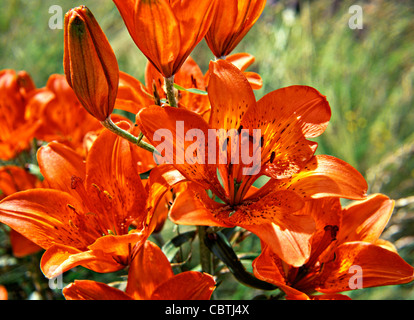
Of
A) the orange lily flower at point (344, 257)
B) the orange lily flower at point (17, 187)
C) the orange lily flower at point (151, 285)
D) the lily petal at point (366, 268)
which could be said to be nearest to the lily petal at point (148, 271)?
the orange lily flower at point (151, 285)

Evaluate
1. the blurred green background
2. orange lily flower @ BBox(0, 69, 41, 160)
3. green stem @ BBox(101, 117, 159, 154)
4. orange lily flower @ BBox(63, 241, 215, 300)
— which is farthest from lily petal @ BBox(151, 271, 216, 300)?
the blurred green background

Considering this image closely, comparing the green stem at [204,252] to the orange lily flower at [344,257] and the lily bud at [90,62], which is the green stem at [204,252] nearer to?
Result: the orange lily flower at [344,257]

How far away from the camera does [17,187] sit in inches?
32.7

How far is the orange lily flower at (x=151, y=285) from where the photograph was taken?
516mm

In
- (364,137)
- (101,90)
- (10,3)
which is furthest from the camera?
(10,3)

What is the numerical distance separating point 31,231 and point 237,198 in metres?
0.27

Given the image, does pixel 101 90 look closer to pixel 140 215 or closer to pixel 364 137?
pixel 140 215

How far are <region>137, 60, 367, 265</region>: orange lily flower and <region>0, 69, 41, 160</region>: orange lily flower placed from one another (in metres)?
0.49

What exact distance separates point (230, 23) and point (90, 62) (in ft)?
0.61

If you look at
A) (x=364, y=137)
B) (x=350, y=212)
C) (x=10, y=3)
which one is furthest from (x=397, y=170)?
(x=10, y=3)

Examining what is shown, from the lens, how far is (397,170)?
1.90m

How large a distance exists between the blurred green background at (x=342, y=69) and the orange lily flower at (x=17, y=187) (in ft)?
3.10

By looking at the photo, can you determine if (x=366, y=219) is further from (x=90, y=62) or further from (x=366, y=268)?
(x=90, y=62)
